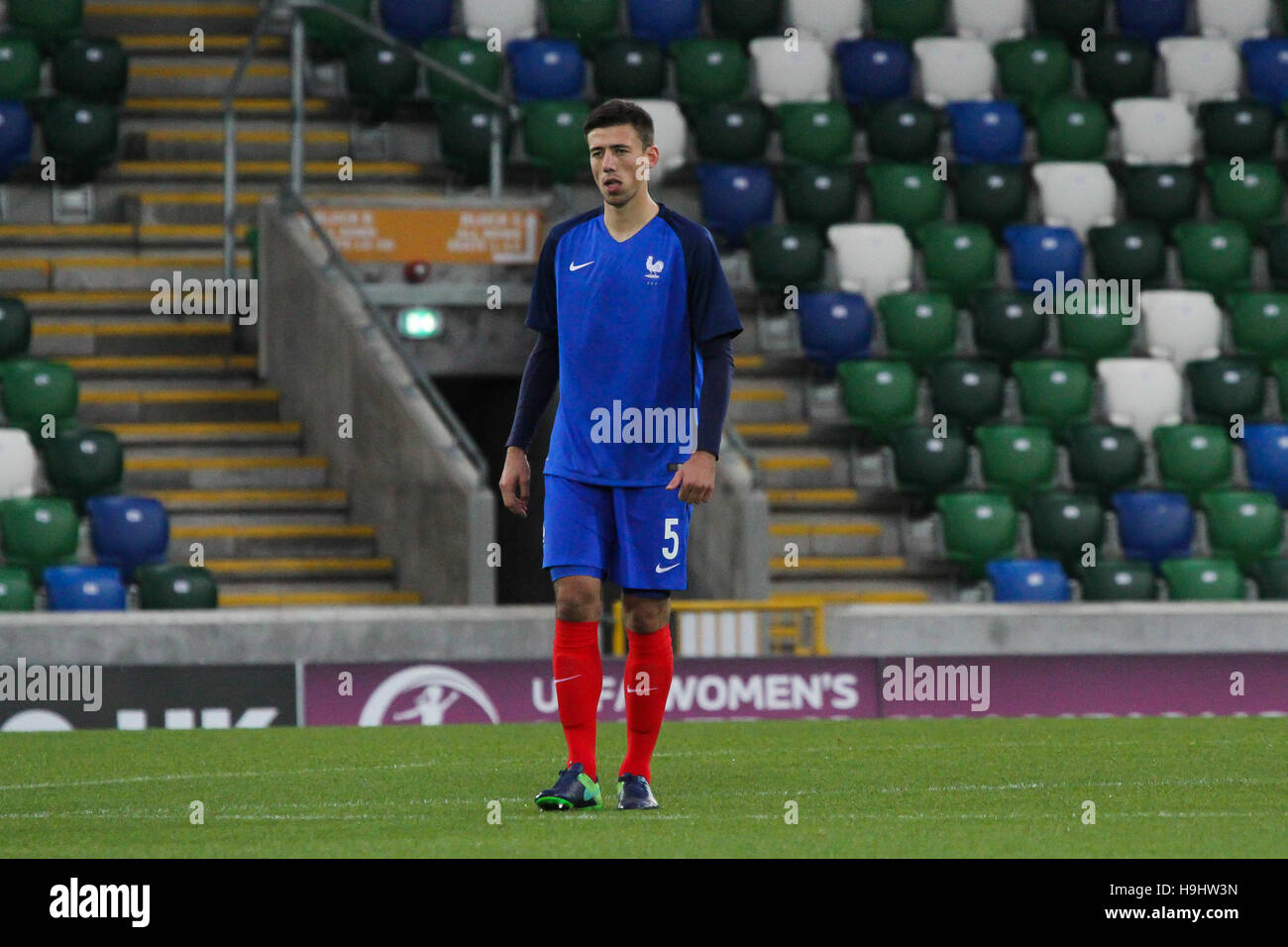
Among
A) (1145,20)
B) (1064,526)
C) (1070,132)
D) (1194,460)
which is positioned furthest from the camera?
(1145,20)

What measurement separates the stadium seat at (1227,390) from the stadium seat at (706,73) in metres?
4.22

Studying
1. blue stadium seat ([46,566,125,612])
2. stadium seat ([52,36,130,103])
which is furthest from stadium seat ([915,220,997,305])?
blue stadium seat ([46,566,125,612])

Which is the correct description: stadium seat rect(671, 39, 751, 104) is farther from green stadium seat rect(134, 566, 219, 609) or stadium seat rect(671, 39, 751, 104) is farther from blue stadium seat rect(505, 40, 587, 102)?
green stadium seat rect(134, 566, 219, 609)

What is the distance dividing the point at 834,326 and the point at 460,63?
376cm

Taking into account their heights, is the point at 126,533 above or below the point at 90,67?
below

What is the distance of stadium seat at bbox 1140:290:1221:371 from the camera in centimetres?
1838

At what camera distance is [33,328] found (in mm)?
17547

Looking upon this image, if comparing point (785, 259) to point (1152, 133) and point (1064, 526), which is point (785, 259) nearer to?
point (1064, 526)

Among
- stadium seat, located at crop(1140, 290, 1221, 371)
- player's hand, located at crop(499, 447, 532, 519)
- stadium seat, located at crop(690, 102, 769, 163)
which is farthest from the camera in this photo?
stadium seat, located at crop(690, 102, 769, 163)

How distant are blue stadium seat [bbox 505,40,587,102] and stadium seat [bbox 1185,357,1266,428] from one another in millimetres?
5173

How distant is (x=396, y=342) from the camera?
1639 centimetres

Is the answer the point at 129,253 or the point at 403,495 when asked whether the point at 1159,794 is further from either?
the point at 129,253

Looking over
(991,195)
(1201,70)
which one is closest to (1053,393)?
(991,195)

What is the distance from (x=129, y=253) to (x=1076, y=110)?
7.37m
